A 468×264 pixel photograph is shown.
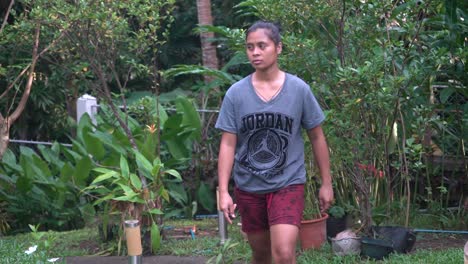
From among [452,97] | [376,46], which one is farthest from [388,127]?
[452,97]

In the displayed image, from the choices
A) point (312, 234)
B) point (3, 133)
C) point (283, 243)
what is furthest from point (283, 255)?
point (3, 133)

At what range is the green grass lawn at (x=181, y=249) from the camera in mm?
6371

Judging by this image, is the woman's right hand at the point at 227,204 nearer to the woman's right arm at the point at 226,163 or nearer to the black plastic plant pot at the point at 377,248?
the woman's right arm at the point at 226,163

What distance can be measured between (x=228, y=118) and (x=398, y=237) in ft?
7.49

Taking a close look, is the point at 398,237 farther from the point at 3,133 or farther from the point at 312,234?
the point at 3,133

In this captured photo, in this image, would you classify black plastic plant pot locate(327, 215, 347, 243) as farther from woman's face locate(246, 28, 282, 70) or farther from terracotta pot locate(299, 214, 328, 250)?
woman's face locate(246, 28, 282, 70)

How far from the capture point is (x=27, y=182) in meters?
9.11

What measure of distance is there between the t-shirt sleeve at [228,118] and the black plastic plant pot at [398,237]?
2209 millimetres

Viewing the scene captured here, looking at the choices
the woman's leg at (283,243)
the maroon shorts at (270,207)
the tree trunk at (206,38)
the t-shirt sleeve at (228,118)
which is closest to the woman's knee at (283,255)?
the woman's leg at (283,243)

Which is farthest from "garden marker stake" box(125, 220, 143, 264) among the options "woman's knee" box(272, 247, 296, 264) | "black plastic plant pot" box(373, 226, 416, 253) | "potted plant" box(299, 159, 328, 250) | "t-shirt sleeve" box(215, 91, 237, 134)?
"black plastic plant pot" box(373, 226, 416, 253)

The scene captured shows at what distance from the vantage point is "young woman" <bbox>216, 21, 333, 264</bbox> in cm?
476

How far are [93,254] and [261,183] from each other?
9.34 feet

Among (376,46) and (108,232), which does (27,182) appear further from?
(376,46)

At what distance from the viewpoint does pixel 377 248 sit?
6.39 metres
